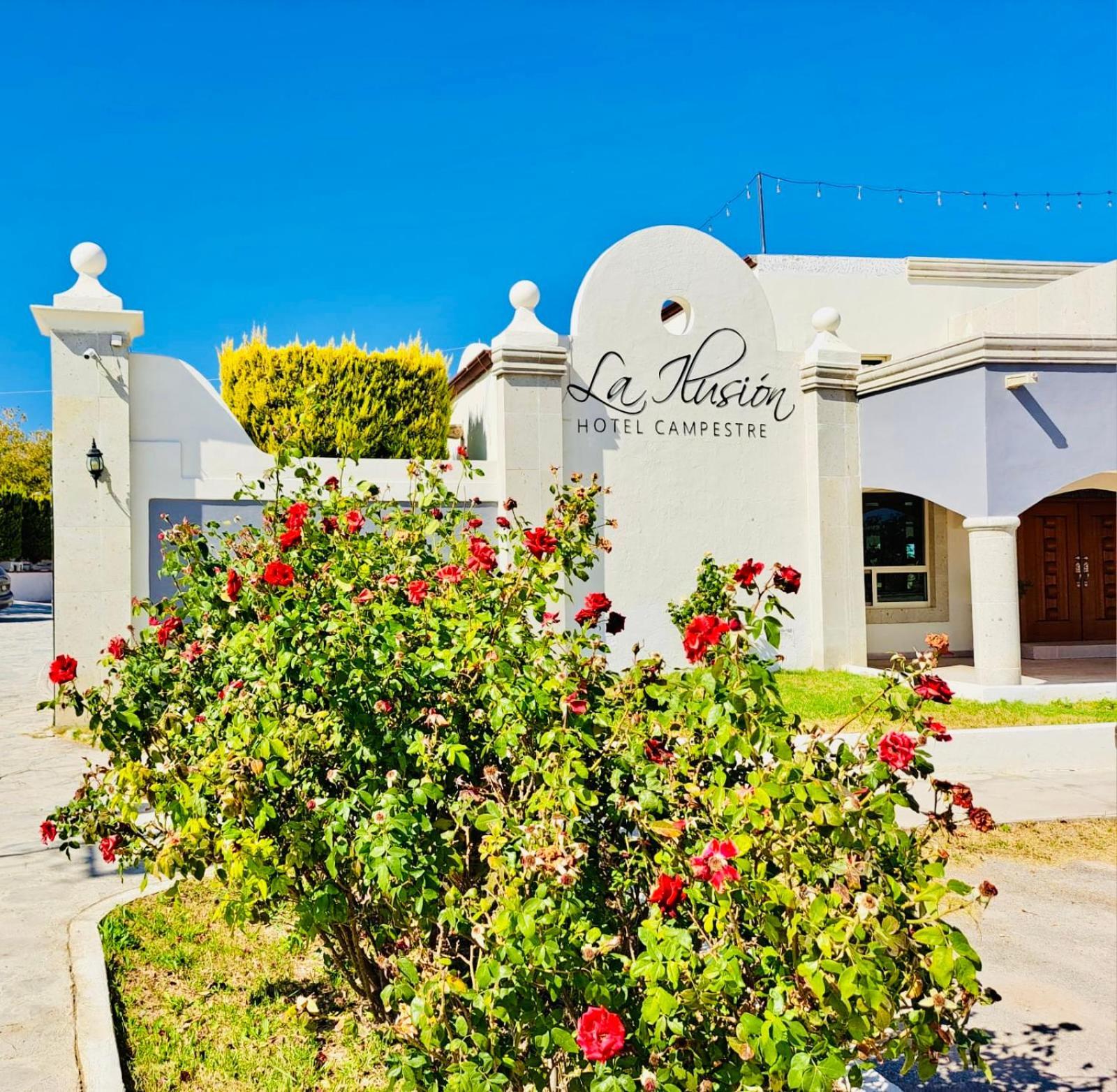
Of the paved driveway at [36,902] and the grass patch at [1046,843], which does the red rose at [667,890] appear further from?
the grass patch at [1046,843]

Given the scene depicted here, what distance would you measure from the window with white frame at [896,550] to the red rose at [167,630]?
1358 cm

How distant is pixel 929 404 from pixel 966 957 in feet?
36.9

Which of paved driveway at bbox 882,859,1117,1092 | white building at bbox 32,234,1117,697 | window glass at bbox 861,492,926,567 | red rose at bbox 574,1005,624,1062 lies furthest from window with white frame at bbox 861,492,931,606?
red rose at bbox 574,1005,624,1062

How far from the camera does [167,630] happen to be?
368 centimetres

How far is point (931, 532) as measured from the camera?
15922 mm

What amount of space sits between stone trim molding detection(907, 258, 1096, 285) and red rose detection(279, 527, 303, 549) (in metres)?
15.7

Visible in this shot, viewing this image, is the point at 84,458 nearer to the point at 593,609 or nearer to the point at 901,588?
the point at 593,609

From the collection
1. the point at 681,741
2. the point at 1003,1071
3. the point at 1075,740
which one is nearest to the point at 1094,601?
the point at 1075,740

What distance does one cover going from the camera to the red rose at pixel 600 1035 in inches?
71.3

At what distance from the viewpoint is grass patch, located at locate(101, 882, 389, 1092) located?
3531mm

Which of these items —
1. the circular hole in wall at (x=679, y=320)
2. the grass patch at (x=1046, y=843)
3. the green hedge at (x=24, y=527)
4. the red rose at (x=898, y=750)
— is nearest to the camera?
the red rose at (x=898, y=750)

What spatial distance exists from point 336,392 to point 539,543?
8872mm

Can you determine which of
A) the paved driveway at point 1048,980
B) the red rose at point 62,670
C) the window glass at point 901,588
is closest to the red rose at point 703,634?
the paved driveway at point 1048,980

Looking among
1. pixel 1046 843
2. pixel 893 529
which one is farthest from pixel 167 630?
pixel 893 529
